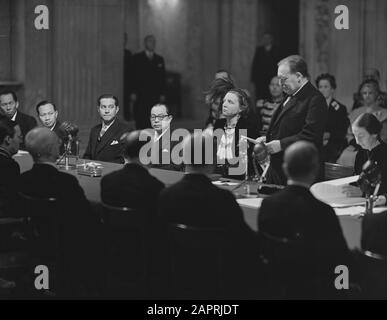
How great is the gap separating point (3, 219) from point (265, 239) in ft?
7.31

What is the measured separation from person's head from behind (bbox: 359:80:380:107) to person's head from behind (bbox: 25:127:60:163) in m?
4.07

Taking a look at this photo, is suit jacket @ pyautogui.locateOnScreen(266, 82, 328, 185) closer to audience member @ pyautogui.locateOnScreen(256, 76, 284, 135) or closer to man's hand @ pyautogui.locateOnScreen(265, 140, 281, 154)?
man's hand @ pyautogui.locateOnScreen(265, 140, 281, 154)

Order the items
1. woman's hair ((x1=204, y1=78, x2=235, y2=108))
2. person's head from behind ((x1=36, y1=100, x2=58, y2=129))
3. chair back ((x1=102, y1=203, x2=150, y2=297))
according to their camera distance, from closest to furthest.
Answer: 1. chair back ((x1=102, y1=203, x2=150, y2=297))
2. person's head from behind ((x1=36, y1=100, x2=58, y2=129))
3. woman's hair ((x1=204, y1=78, x2=235, y2=108))

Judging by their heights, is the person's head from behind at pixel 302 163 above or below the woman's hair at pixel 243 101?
below

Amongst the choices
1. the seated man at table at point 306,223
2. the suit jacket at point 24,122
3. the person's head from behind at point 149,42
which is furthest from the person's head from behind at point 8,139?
the person's head from behind at point 149,42

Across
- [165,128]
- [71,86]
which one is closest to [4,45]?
[71,86]

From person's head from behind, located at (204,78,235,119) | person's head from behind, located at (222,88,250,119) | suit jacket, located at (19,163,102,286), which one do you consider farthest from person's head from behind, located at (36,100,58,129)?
suit jacket, located at (19,163,102,286)

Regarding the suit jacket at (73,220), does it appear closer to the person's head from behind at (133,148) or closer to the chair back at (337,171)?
the person's head from behind at (133,148)

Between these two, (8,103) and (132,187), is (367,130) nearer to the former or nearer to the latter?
(132,187)

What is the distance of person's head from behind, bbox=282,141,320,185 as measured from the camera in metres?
4.27

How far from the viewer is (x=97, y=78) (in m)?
10.9

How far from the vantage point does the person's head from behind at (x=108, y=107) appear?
7.31 m

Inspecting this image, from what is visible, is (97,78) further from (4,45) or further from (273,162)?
(273,162)

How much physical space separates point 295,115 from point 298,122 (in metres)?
0.05
